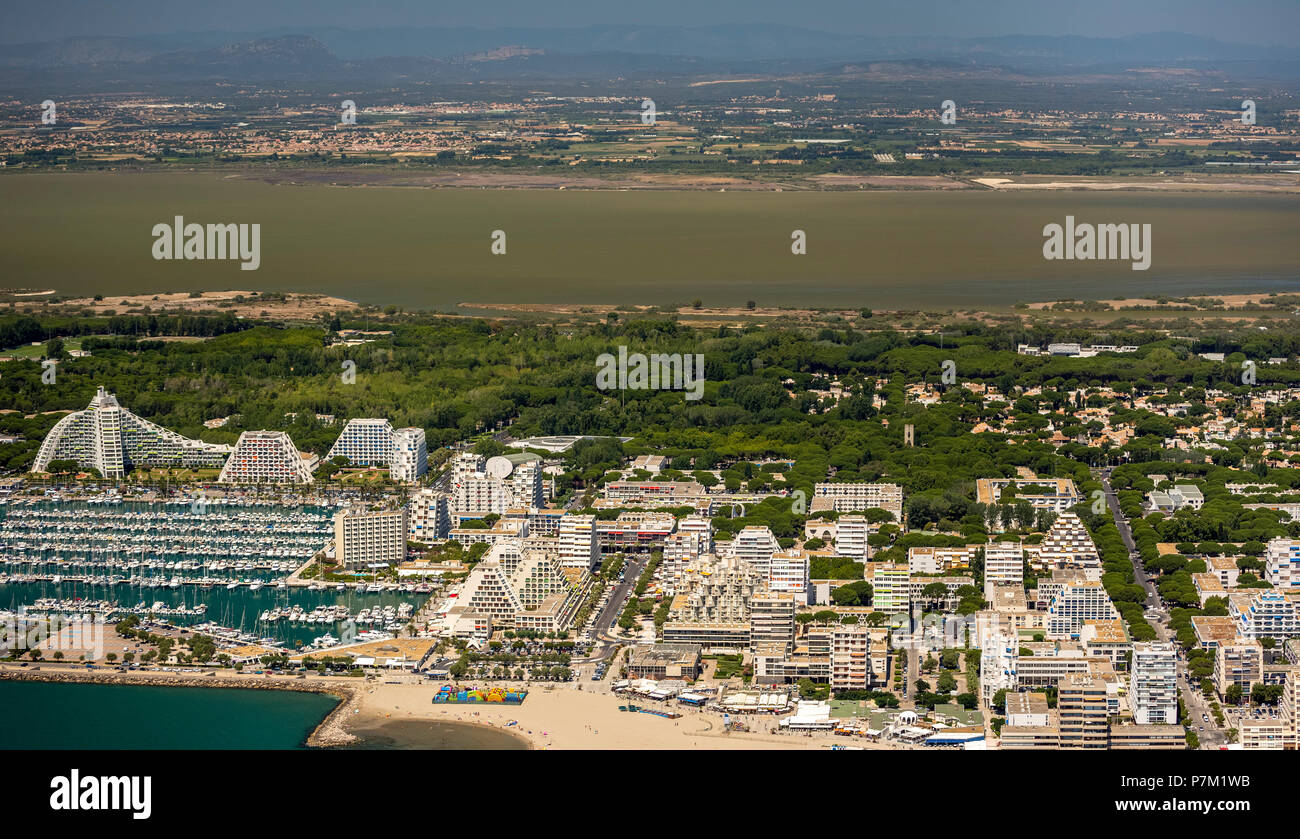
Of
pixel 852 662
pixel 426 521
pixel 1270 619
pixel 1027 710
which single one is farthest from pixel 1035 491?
pixel 1027 710

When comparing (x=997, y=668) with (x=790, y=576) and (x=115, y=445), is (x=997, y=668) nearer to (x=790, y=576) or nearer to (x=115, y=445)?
(x=790, y=576)

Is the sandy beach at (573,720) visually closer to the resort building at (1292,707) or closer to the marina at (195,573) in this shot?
the marina at (195,573)

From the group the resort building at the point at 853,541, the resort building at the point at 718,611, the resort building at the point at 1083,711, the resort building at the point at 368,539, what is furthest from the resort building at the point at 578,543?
the resort building at the point at 1083,711

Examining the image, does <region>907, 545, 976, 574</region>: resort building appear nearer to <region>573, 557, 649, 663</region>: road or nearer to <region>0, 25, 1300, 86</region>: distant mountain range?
<region>573, 557, 649, 663</region>: road

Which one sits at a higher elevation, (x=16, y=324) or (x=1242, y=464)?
(x=16, y=324)

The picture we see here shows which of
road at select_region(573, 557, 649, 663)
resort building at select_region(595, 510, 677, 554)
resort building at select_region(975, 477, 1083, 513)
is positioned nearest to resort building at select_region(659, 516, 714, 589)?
road at select_region(573, 557, 649, 663)

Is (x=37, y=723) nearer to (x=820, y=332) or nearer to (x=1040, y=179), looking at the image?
(x=820, y=332)

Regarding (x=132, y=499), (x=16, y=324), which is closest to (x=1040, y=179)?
(x=16, y=324)
